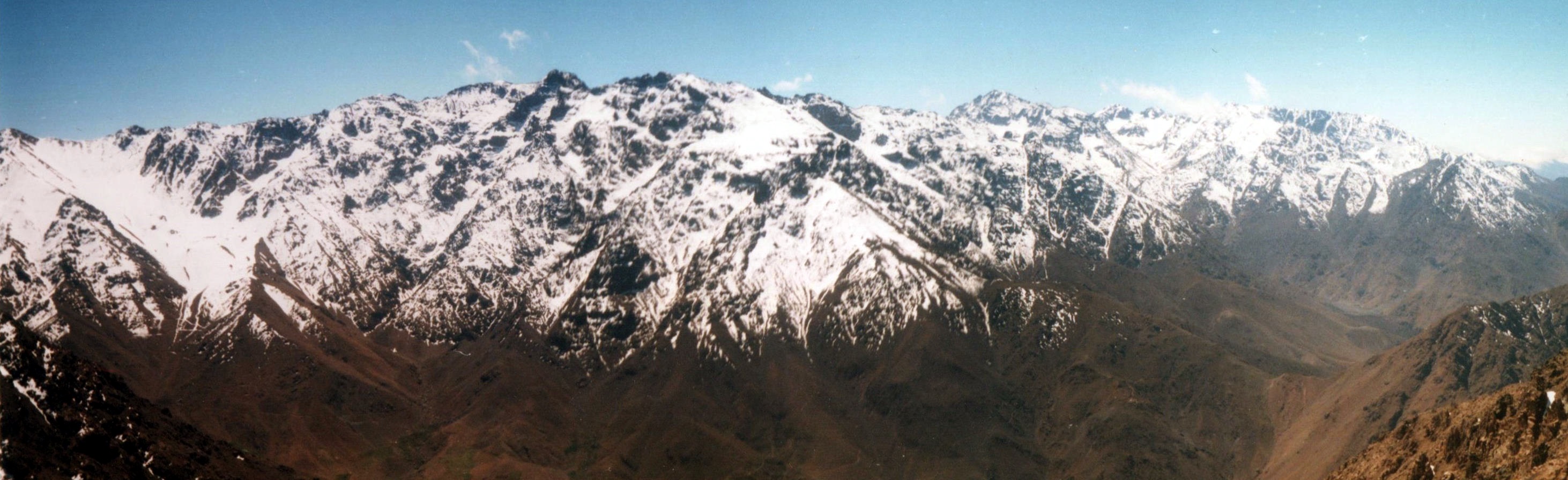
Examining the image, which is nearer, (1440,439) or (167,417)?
(1440,439)

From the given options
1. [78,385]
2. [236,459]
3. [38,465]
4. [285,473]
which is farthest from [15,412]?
[285,473]

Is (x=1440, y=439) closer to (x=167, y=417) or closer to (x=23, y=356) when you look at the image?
(x=23, y=356)

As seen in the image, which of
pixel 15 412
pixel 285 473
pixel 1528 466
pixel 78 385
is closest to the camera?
pixel 1528 466

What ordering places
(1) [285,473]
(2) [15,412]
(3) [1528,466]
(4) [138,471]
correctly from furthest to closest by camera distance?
(1) [285,473] < (4) [138,471] < (2) [15,412] < (3) [1528,466]

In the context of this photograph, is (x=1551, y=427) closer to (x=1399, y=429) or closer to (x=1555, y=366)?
(x=1555, y=366)

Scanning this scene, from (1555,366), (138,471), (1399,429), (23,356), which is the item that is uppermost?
(23,356)

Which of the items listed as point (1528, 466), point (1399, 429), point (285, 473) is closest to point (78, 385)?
point (285, 473)

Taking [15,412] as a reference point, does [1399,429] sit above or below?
below

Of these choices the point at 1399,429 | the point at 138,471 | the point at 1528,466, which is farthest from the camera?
the point at 138,471

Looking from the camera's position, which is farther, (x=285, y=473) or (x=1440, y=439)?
(x=285, y=473)
